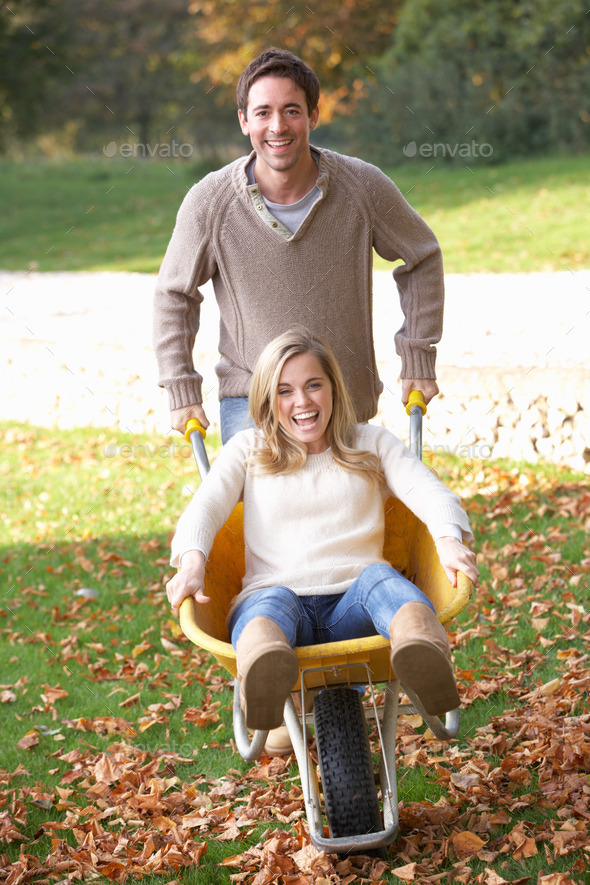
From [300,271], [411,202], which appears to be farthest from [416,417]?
[411,202]

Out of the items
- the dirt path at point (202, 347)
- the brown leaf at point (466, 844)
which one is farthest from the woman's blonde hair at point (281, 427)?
the dirt path at point (202, 347)

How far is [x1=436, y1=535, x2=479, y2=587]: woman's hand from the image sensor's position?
2539 mm

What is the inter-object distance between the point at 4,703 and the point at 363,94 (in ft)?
58.7

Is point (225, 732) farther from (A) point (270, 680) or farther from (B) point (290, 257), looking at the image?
(B) point (290, 257)

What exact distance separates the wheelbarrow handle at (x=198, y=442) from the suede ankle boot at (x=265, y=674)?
2.87ft

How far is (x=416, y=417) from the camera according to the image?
3.25 metres

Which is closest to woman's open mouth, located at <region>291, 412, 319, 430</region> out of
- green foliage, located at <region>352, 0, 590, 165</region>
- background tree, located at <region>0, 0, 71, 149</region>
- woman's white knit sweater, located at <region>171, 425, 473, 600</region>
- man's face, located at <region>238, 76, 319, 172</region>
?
woman's white knit sweater, located at <region>171, 425, 473, 600</region>

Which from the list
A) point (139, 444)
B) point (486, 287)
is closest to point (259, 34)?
point (486, 287)

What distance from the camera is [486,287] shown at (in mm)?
9875

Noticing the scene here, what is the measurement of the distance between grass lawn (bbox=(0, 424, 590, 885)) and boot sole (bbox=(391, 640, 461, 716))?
23.3 inches

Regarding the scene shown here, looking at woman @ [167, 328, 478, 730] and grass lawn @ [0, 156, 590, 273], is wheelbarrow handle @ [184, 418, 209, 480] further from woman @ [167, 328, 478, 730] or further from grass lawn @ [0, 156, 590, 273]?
grass lawn @ [0, 156, 590, 273]

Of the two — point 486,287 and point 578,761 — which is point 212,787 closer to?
point 578,761

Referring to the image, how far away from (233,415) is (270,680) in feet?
4.12

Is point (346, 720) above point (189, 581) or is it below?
below
